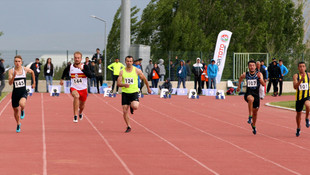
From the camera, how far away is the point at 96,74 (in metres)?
36.3

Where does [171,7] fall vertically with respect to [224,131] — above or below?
above

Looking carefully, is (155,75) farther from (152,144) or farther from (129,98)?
(152,144)

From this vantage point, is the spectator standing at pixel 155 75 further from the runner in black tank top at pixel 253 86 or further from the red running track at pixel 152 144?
the runner in black tank top at pixel 253 86

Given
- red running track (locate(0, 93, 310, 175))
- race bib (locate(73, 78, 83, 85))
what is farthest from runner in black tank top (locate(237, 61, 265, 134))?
race bib (locate(73, 78, 83, 85))

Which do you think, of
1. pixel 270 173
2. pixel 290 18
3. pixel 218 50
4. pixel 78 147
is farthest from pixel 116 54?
pixel 270 173

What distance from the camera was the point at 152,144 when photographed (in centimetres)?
1448

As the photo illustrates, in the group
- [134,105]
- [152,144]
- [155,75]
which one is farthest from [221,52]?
[152,144]

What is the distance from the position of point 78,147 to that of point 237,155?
10.2 feet

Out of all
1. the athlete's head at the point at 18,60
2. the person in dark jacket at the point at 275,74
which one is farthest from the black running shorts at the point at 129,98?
the person in dark jacket at the point at 275,74

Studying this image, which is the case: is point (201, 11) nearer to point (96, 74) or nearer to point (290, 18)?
point (290, 18)

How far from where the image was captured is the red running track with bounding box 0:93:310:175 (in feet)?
36.7

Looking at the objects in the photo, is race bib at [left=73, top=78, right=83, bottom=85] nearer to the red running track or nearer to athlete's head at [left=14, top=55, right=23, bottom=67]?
the red running track

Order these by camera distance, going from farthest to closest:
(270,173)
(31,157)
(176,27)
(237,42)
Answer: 1. (237,42)
2. (176,27)
3. (31,157)
4. (270,173)

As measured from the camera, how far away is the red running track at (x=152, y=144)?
1120cm
